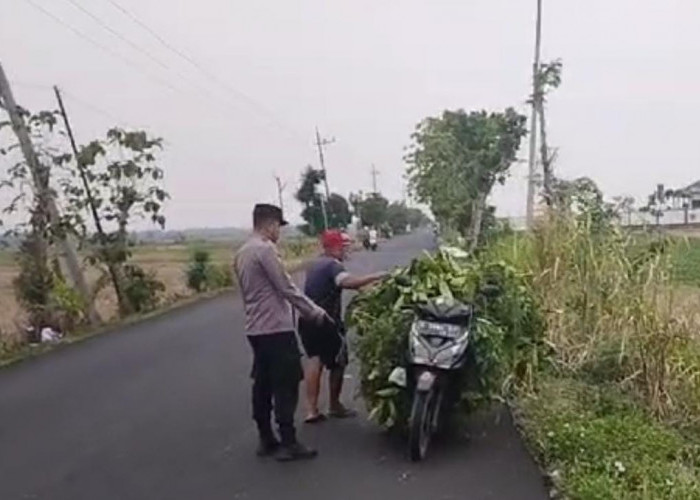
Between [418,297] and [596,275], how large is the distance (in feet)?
9.97

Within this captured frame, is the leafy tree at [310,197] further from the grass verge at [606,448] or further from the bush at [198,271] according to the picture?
the grass verge at [606,448]

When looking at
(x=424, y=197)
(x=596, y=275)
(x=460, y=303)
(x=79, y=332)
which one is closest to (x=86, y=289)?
(x=79, y=332)

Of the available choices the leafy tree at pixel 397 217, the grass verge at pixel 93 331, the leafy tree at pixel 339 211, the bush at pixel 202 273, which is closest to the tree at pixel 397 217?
the leafy tree at pixel 397 217

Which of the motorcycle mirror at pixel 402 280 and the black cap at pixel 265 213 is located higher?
the black cap at pixel 265 213

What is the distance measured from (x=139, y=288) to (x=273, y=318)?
14272 millimetres

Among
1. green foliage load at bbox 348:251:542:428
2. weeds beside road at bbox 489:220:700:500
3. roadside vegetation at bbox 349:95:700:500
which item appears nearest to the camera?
weeds beside road at bbox 489:220:700:500

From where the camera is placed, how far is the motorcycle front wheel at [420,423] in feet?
21.5

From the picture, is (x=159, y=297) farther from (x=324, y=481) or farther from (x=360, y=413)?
(x=324, y=481)

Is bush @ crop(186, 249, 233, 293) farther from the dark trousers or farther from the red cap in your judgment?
the dark trousers

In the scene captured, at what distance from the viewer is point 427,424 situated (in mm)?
6723

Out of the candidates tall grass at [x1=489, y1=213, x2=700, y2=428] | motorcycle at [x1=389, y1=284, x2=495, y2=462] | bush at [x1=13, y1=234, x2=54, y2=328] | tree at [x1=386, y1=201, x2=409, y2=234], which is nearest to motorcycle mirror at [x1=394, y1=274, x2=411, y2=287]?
motorcycle at [x1=389, y1=284, x2=495, y2=462]

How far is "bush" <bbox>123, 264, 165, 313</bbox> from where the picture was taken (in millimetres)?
20266

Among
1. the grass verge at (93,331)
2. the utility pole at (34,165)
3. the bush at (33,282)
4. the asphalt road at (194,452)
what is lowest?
the grass verge at (93,331)

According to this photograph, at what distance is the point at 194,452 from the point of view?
23.2ft
